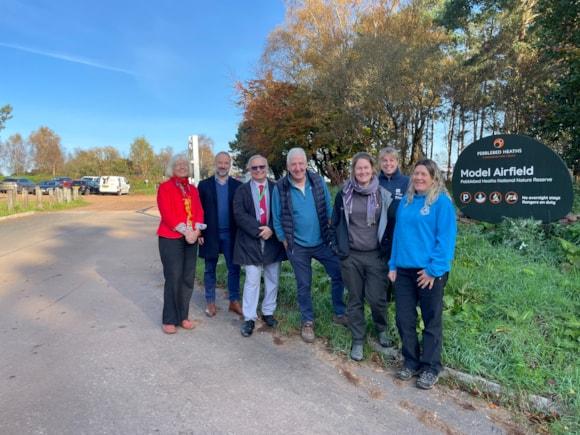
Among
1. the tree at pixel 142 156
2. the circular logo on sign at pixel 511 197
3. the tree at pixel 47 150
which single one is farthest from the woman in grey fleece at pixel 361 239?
the tree at pixel 47 150

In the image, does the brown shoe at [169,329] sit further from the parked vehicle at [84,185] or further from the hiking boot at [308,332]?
the parked vehicle at [84,185]

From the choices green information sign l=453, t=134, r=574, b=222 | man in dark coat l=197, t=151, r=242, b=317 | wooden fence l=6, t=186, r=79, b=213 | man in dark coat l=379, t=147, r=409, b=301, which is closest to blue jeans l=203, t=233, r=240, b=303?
man in dark coat l=197, t=151, r=242, b=317

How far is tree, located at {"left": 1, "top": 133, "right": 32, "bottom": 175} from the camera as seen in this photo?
55719 mm

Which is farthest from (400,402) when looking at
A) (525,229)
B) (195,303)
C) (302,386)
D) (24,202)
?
(24,202)

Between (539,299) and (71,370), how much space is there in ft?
14.6

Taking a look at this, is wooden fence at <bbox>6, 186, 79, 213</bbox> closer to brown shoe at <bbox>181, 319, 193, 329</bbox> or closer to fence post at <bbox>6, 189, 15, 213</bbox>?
fence post at <bbox>6, 189, 15, 213</bbox>

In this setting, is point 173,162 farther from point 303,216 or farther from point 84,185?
point 84,185

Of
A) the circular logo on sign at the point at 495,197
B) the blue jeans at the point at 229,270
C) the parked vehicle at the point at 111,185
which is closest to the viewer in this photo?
the blue jeans at the point at 229,270

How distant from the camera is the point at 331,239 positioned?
3.94 m

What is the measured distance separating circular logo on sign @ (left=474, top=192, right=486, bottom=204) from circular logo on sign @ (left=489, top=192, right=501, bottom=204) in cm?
11

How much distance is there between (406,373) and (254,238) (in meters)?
1.91

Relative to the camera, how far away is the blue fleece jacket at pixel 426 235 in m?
3.07

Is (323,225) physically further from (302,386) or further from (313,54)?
(313,54)

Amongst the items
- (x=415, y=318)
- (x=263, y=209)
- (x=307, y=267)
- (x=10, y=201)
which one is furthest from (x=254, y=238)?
(x=10, y=201)
